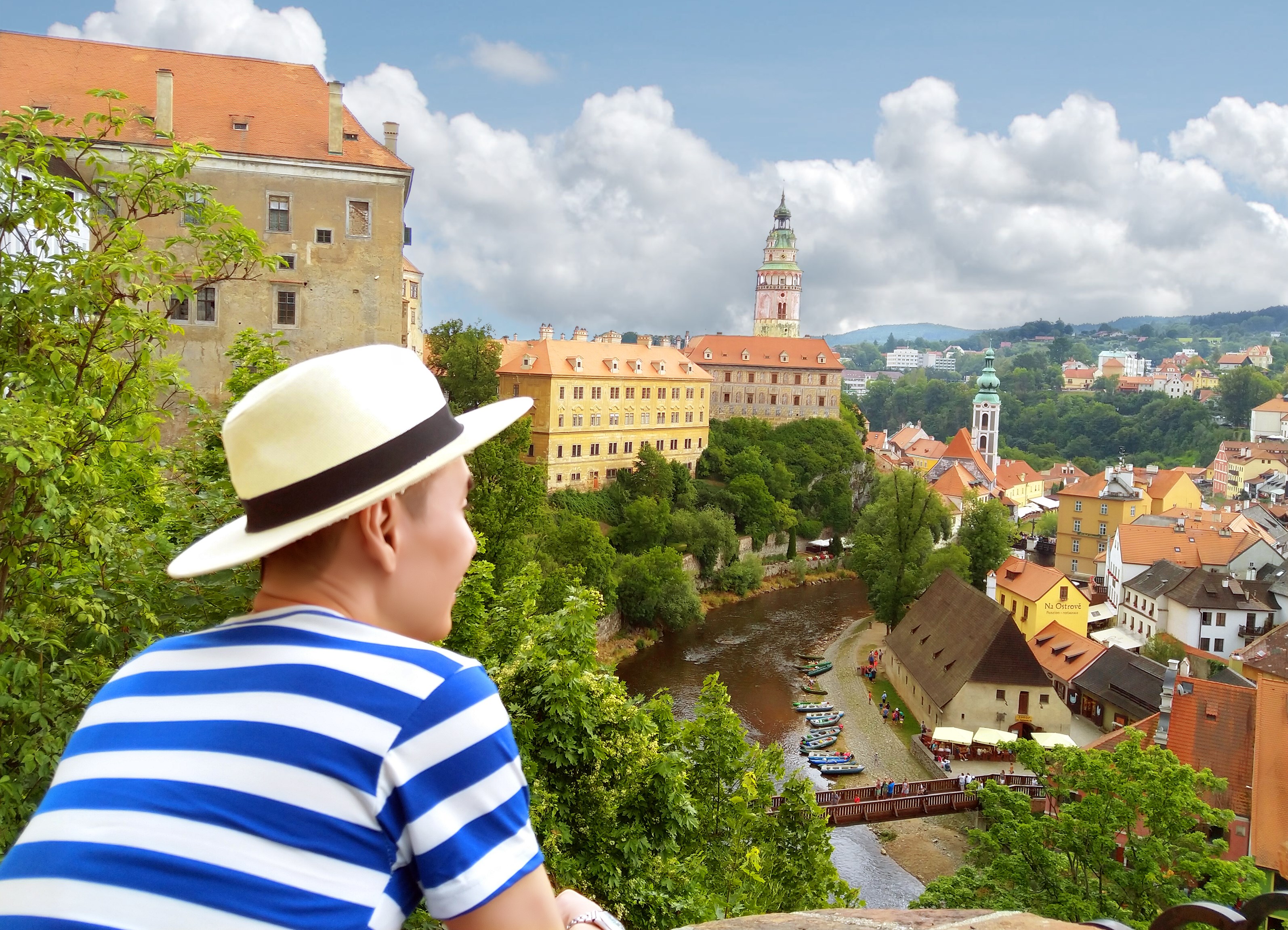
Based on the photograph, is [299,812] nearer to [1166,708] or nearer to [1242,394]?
[1166,708]

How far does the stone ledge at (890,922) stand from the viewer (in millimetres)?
2531

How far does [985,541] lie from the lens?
3950 cm

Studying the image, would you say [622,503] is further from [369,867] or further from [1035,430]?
[1035,430]

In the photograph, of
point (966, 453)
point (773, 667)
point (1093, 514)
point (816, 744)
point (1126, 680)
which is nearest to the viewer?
point (816, 744)

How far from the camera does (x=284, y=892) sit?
106cm

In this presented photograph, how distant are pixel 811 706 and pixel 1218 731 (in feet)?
38.2

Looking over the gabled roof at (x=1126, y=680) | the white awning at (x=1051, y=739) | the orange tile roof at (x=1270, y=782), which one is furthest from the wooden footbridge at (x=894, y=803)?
the gabled roof at (x=1126, y=680)

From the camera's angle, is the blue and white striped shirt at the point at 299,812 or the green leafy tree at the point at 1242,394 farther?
the green leafy tree at the point at 1242,394

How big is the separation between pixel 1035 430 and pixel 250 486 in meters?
124

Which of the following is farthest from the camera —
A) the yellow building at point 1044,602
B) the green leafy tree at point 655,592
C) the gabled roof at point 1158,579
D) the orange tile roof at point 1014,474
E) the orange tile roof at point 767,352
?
the orange tile roof at point 1014,474

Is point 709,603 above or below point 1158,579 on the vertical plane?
below

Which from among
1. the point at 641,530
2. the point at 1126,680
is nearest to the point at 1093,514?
the point at 641,530

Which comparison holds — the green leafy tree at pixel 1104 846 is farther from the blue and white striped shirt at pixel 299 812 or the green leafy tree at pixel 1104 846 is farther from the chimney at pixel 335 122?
the chimney at pixel 335 122

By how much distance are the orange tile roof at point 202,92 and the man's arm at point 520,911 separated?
19013 mm
